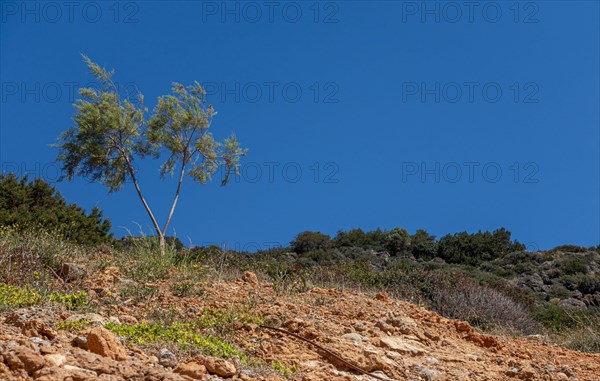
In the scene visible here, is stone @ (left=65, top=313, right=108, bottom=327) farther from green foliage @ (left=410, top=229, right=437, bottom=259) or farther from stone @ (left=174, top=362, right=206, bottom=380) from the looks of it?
→ green foliage @ (left=410, top=229, right=437, bottom=259)

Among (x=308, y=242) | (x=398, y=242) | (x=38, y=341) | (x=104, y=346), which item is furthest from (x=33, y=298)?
(x=398, y=242)

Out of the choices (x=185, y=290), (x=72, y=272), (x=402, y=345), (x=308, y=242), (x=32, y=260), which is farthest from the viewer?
(x=308, y=242)

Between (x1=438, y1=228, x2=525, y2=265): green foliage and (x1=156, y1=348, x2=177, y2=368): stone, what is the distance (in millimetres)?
32825

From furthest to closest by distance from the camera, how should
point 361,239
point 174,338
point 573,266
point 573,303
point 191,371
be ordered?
point 361,239, point 573,266, point 573,303, point 174,338, point 191,371

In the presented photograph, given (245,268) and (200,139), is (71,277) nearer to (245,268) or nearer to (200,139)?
(245,268)

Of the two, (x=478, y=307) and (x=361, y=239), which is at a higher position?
(x=361, y=239)

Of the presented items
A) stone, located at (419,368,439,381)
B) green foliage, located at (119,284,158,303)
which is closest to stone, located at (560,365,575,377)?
stone, located at (419,368,439,381)

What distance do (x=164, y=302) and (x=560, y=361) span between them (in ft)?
18.1

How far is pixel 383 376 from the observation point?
735 cm

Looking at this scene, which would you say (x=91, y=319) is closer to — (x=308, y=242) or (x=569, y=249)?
(x=308, y=242)

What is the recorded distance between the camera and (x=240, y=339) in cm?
766

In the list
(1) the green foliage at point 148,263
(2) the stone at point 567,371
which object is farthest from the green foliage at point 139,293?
(2) the stone at point 567,371

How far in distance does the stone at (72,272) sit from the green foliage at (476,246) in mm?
29990

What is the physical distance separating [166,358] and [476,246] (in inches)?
1354
